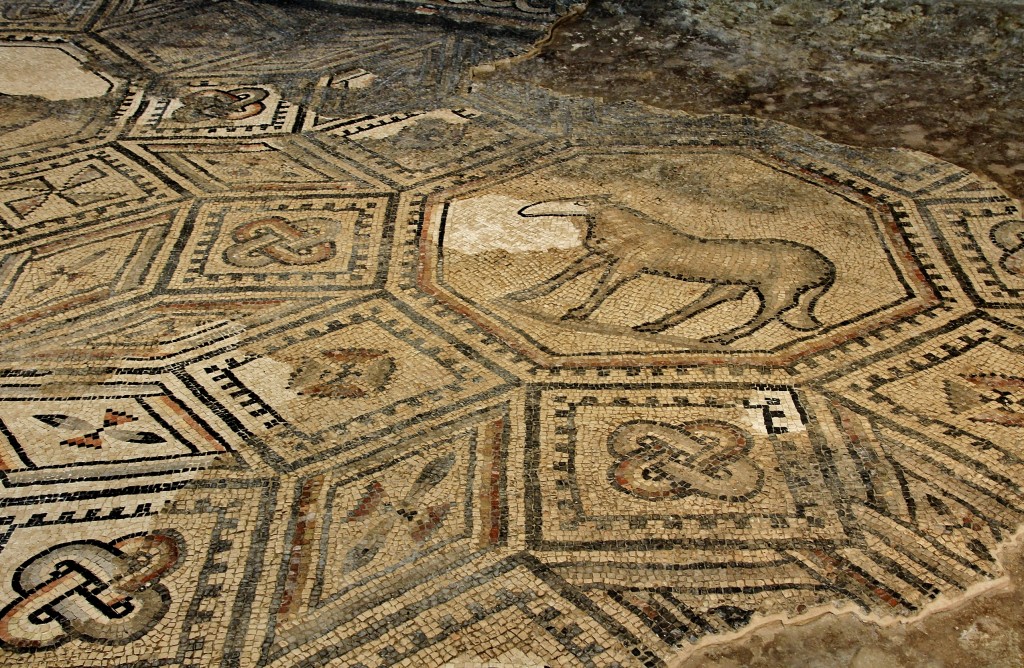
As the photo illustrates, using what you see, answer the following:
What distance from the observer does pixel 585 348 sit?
4832 mm

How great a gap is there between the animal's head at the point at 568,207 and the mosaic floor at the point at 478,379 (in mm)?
46

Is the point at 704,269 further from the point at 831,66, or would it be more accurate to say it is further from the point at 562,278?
the point at 831,66

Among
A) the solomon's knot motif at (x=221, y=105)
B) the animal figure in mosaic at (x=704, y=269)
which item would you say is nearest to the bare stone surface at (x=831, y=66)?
the animal figure in mosaic at (x=704, y=269)

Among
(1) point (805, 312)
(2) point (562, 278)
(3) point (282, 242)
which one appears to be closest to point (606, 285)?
(2) point (562, 278)

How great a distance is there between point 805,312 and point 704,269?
0.55 m

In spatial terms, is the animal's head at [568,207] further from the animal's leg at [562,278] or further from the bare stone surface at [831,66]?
the bare stone surface at [831,66]

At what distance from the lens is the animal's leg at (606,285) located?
5090 millimetres

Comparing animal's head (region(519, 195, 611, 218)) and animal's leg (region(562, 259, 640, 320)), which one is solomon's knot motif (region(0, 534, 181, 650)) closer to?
animal's leg (region(562, 259, 640, 320))

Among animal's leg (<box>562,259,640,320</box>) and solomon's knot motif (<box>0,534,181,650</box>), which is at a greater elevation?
animal's leg (<box>562,259,640,320</box>)

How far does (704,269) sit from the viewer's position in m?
5.31

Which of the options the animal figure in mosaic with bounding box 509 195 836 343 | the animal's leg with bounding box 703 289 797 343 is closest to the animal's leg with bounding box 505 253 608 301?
the animal figure in mosaic with bounding box 509 195 836 343

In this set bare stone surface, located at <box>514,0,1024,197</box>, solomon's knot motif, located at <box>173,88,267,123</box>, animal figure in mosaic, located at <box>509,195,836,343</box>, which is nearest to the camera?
animal figure in mosaic, located at <box>509,195,836,343</box>

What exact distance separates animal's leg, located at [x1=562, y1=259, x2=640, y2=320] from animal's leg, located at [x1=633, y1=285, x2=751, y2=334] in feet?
0.93

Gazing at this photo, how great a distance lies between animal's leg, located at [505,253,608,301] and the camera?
5238 millimetres
